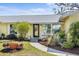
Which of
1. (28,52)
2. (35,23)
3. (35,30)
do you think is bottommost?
(28,52)

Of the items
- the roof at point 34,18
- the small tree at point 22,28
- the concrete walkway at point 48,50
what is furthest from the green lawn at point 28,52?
the roof at point 34,18

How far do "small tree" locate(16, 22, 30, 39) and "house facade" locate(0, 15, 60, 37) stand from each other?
73 millimetres

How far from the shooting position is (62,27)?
874cm

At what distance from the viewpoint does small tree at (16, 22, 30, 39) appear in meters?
8.76

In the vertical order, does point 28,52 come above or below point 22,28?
below

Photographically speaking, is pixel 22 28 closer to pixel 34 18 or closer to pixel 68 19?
pixel 34 18

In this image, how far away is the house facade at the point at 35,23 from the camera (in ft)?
28.6

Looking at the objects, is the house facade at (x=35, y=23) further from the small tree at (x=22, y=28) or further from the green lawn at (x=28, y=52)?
the green lawn at (x=28, y=52)

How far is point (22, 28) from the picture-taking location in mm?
8812

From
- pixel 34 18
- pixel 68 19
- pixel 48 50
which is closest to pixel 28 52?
pixel 48 50

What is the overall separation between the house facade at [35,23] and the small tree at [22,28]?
7 centimetres

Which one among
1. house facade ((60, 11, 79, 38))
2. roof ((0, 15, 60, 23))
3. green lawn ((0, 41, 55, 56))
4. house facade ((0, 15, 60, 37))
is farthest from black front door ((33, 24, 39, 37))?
house facade ((60, 11, 79, 38))

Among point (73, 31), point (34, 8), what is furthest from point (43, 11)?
point (73, 31)

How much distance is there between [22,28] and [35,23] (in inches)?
11.3
